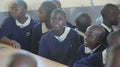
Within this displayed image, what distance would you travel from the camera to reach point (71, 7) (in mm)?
4117

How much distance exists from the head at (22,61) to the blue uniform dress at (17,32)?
2.04 m

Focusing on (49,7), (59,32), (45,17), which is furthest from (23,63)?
(49,7)

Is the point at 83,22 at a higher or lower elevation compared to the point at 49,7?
lower

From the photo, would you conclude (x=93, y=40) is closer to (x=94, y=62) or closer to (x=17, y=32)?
(x=94, y=62)

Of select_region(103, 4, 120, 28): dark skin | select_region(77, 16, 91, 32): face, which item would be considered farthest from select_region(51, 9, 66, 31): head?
select_region(103, 4, 120, 28): dark skin

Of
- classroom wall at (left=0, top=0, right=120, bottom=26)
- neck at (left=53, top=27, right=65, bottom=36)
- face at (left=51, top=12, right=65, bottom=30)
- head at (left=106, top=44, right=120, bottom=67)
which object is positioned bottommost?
classroom wall at (left=0, top=0, right=120, bottom=26)

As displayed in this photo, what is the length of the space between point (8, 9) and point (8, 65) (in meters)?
2.37

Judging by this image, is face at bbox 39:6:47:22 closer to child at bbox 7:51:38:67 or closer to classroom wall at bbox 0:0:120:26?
classroom wall at bbox 0:0:120:26

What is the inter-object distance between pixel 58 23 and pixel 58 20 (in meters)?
0.04

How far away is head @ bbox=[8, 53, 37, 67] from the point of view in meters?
1.08

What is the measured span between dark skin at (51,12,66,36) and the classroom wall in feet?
3.07

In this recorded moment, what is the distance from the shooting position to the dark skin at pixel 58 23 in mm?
2582

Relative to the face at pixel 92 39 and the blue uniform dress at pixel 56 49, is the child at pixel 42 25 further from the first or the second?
the face at pixel 92 39

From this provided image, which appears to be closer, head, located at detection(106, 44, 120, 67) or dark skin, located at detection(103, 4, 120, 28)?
head, located at detection(106, 44, 120, 67)
